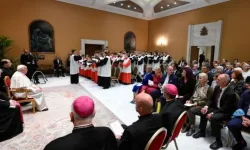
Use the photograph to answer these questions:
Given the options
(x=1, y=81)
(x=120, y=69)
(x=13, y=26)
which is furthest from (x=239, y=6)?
(x=13, y=26)

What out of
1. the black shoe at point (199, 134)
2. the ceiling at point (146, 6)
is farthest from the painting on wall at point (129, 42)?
the black shoe at point (199, 134)

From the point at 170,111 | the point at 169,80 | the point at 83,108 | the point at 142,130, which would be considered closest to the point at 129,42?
the point at 169,80

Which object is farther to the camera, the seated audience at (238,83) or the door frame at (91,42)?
the door frame at (91,42)

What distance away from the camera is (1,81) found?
447cm

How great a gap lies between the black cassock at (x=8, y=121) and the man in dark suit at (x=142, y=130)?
2588 millimetres

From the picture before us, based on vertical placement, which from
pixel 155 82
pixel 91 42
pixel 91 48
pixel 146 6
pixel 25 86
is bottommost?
pixel 25 86

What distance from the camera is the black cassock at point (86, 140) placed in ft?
3.72

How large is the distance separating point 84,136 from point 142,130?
0.57m

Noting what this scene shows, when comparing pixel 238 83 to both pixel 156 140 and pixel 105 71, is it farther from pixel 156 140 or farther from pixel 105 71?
pixel 105 71

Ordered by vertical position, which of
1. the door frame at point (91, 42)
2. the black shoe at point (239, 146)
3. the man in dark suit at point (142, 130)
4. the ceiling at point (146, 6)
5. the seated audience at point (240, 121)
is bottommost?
the black shoe at point (239, 146)

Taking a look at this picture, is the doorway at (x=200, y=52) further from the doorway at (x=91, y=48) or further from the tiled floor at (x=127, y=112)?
the tiled floor at (x=127, y=112)

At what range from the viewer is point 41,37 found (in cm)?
1020

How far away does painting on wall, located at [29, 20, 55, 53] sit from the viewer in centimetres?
1000

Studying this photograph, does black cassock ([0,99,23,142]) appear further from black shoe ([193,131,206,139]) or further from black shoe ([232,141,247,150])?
black shoe ([232,141,247,150])
